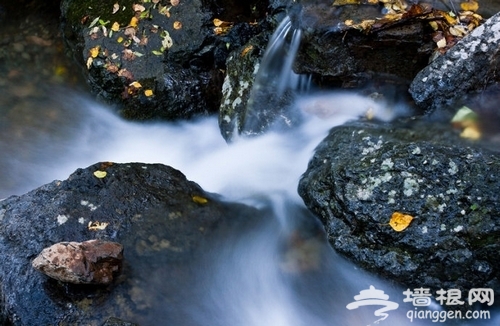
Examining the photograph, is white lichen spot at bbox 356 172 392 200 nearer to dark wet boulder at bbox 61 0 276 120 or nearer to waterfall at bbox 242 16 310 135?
waterfall at bbox 242 16 310 135

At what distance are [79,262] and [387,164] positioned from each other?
7.37ft

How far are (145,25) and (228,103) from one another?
1.58 m

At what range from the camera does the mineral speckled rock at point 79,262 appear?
Answer: 312 cm

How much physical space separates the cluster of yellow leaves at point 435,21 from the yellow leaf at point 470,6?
43 millimetres

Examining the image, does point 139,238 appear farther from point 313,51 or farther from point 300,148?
point 313,51

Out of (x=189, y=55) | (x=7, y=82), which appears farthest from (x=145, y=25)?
(x=7, y=82)

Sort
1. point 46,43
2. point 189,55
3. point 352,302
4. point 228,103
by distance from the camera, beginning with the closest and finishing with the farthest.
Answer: point 352,302 < point 228,103 < point 189,55 < point 46,43

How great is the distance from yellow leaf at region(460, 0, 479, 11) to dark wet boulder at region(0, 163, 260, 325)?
2.68 m

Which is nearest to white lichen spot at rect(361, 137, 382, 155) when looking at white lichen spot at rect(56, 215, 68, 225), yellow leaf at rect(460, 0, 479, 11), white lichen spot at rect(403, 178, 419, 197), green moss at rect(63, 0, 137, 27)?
white lichen spot at rect(403, 178, 419, 197)

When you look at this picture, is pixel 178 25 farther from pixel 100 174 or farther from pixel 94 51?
pixel 100 174

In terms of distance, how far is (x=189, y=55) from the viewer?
5750 mm

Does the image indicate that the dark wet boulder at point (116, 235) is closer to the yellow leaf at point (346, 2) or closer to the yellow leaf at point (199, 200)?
the yellow leaf at point (199, 200)

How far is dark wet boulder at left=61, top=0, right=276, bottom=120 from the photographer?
566 cm

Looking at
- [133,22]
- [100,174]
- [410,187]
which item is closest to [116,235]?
[100,174]
